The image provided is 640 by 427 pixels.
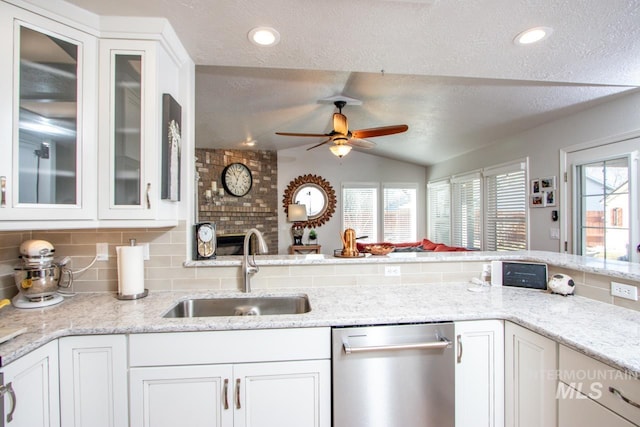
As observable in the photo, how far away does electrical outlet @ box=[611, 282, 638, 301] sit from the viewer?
138 cm

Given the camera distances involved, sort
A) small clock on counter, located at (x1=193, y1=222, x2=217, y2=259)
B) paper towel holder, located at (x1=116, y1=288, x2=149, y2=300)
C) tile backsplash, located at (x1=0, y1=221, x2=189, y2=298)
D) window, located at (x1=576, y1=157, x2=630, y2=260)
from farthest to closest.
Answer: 1. window, located at (x1=576, y1=157, x2=630, y2=260)
2. small clock on counter, located at (x1=193, y1=222, x2=217, y2=259)
3. tile backsplash, located at (x1=0, y1=221, x2=189, y2=298)
4. paper towel holder, located at (x1=116, y1=288, x2=149, y2=300)

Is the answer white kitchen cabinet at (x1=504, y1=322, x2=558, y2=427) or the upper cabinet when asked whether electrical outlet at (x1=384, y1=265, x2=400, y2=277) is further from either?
the upper cabinet

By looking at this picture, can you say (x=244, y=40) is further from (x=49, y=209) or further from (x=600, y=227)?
(x=600, y=227)

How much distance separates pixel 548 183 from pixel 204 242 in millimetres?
3629

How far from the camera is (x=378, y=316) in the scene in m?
1.32

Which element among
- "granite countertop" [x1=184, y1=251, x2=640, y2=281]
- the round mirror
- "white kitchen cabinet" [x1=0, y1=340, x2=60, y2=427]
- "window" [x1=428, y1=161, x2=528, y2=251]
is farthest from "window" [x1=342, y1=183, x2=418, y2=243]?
"white kitchen cabinet" [x1=0, y1=340, x2=60, y2=427]

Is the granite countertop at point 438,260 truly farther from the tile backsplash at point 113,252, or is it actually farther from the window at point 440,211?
the window at point 440,211

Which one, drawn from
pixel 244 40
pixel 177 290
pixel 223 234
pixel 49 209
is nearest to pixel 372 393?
pixel 177 290

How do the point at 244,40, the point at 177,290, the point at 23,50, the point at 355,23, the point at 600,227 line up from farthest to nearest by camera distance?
1. the point at 600,227
2. the point at 177,290
3. the point at 244,40
4. the point at 355,23
5. the point at 23,50

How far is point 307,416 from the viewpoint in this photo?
49.3 inches

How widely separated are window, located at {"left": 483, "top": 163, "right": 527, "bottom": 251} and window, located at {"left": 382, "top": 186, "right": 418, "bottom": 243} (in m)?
2.10

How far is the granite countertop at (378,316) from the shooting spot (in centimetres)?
107

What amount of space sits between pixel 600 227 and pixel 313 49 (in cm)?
307

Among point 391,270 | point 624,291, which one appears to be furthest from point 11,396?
point 624,291
